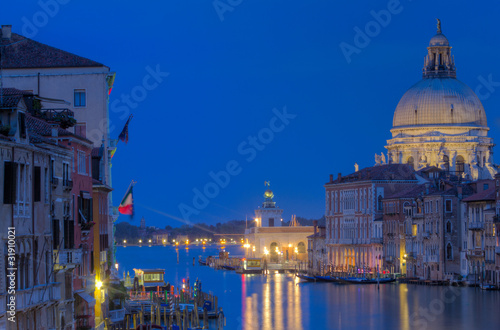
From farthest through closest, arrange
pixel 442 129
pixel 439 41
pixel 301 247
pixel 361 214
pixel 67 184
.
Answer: pixel 301 247
pixel 439 41
pixel 442 129
pixel 361 214
pixel 67 184

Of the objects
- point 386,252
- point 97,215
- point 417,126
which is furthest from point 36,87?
point 417,126

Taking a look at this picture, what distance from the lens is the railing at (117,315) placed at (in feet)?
118

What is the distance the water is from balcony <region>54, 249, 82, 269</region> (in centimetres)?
2313

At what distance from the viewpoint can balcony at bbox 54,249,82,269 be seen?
2486cm

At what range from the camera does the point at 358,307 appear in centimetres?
5775

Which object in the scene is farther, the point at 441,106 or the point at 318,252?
the point at 441,106

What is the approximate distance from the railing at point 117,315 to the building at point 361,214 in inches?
1959

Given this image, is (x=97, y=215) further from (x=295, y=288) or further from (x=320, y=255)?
(x=320, y=255)

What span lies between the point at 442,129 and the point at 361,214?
66.8 feet

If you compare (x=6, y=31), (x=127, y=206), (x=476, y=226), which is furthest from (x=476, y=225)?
(x=6, y=31)

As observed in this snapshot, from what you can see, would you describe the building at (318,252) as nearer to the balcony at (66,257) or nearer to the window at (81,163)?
the window at (81,163)

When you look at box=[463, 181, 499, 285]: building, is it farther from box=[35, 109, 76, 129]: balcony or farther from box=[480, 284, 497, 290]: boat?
box=[35, 109, 76, 129]: balcony

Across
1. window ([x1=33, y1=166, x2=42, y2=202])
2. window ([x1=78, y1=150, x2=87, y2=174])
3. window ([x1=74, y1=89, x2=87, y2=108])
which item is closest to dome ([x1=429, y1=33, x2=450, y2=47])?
window ([x1=74, y1=89, x2=87, y2=108])

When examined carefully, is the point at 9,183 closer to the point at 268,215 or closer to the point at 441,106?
the point at 441,106
